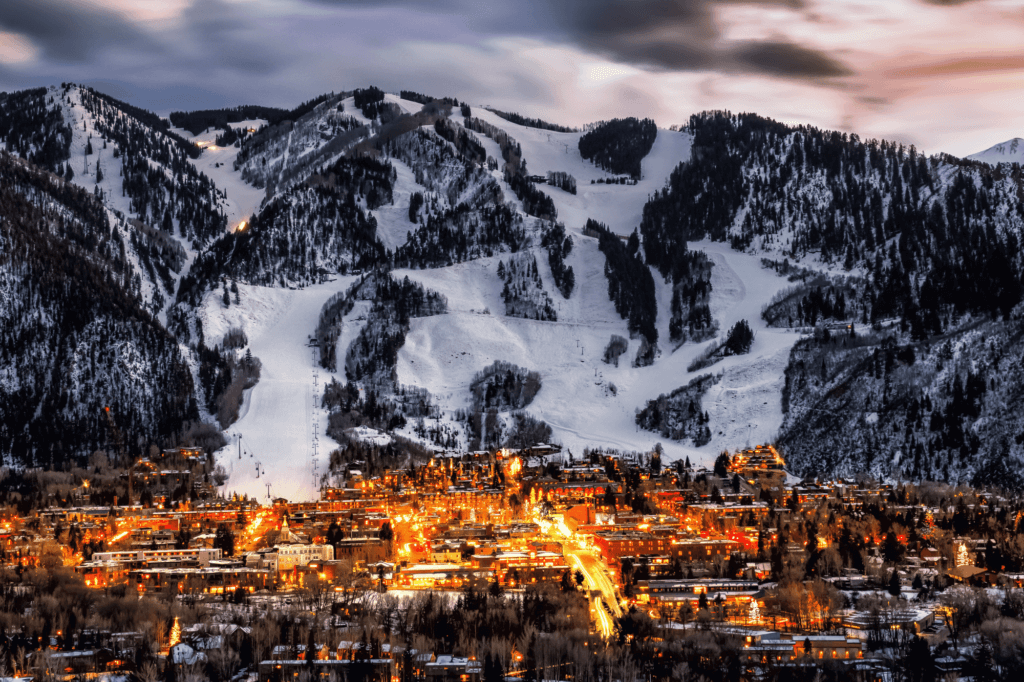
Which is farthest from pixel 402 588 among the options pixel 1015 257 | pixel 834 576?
pixel 1015 257

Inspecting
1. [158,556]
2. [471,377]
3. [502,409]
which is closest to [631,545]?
[158,556]

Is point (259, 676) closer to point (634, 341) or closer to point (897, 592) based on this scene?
point (897, 592)

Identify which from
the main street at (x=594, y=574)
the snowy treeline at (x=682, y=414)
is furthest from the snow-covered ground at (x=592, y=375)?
the main street at (x=594, y=574)

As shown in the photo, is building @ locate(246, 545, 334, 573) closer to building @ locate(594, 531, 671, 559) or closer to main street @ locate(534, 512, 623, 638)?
main street @ locate(534, 512, 623, 638)

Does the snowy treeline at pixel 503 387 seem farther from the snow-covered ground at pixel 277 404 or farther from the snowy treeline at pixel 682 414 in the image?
the snow-covered ground at pixel 277 404

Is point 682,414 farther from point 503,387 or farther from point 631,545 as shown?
point 631,545

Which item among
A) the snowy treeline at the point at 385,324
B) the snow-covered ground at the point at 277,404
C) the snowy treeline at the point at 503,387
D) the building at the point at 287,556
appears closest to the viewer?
the building at the point at 287,556

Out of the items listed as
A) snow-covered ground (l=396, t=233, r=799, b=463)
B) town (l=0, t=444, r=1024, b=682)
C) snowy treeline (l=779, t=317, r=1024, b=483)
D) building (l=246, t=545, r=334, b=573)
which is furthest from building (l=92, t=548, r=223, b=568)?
snowy treeline (l=779, t=317, r=1024, b=483)
